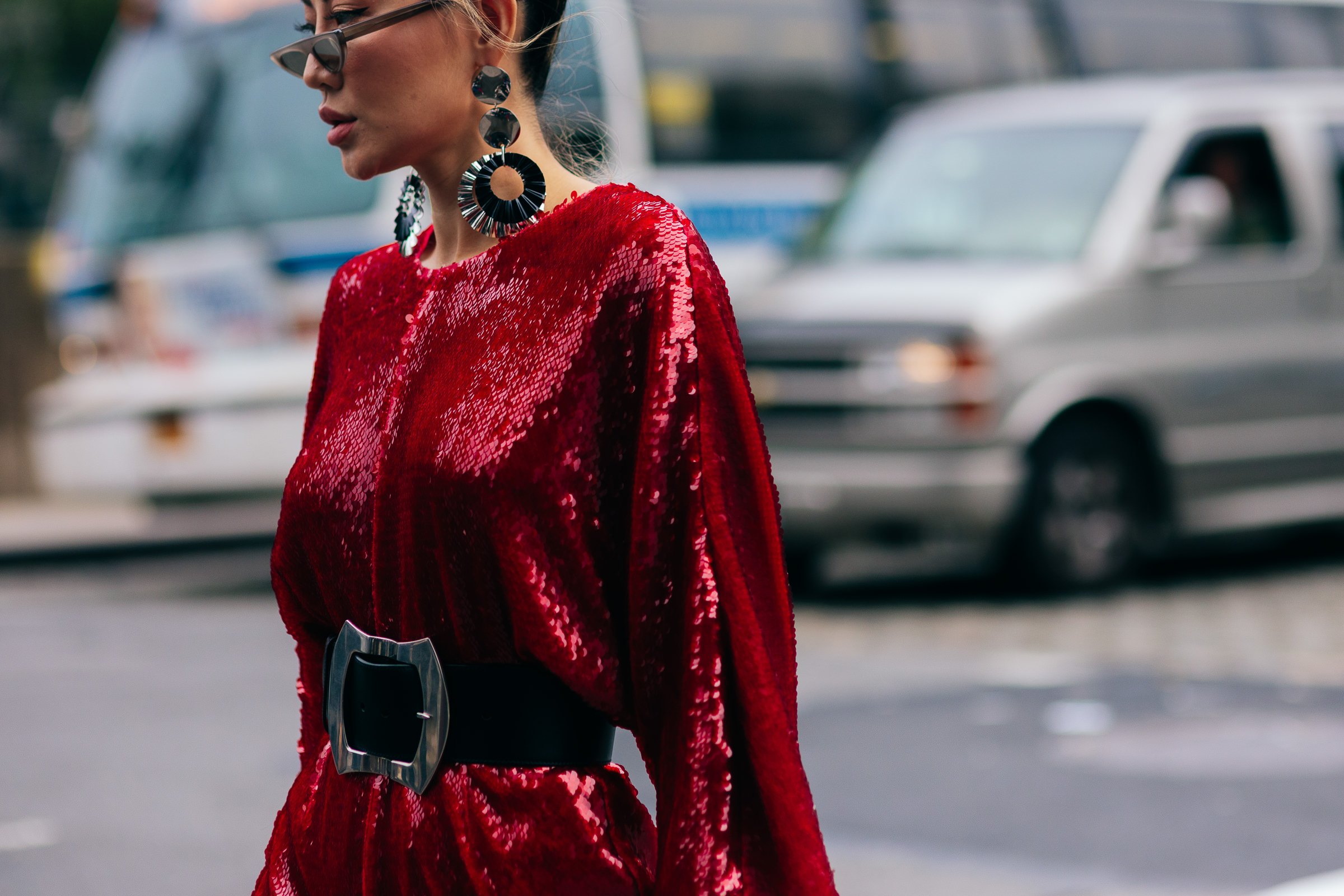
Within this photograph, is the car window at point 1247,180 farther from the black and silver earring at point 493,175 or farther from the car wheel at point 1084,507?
the black and silver earring at point 493,175

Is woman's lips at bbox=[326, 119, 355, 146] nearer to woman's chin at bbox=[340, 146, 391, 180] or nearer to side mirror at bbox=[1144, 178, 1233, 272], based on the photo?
woman's chin at bbox=[340, 146, 391, 180]

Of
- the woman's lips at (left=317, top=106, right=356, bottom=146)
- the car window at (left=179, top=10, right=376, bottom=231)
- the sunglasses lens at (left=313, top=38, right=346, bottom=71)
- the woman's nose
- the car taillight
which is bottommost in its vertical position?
the woman's lips at (left=317, top=106, right=356, bottom=146)

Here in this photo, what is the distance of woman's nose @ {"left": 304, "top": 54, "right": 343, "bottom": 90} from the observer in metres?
1.78

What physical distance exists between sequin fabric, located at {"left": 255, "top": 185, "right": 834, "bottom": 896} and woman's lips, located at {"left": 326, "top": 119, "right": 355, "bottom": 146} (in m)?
0.14

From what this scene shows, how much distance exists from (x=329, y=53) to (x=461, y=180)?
0.15 metres

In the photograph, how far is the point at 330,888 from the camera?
181cm

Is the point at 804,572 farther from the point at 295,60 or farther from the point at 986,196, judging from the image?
the point at 295,60

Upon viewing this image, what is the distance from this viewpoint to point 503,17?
5.80 feet

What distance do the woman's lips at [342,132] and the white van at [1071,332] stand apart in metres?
7.37

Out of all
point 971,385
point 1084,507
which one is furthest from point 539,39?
point 1084,507

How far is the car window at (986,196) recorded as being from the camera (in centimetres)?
980

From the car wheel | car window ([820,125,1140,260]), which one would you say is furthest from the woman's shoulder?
car window ([820,125,1140,260])

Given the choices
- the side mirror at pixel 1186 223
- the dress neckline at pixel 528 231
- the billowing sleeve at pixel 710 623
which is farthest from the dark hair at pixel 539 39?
the side mirror at pixel 1186 223

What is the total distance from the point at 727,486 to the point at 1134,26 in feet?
42.7
